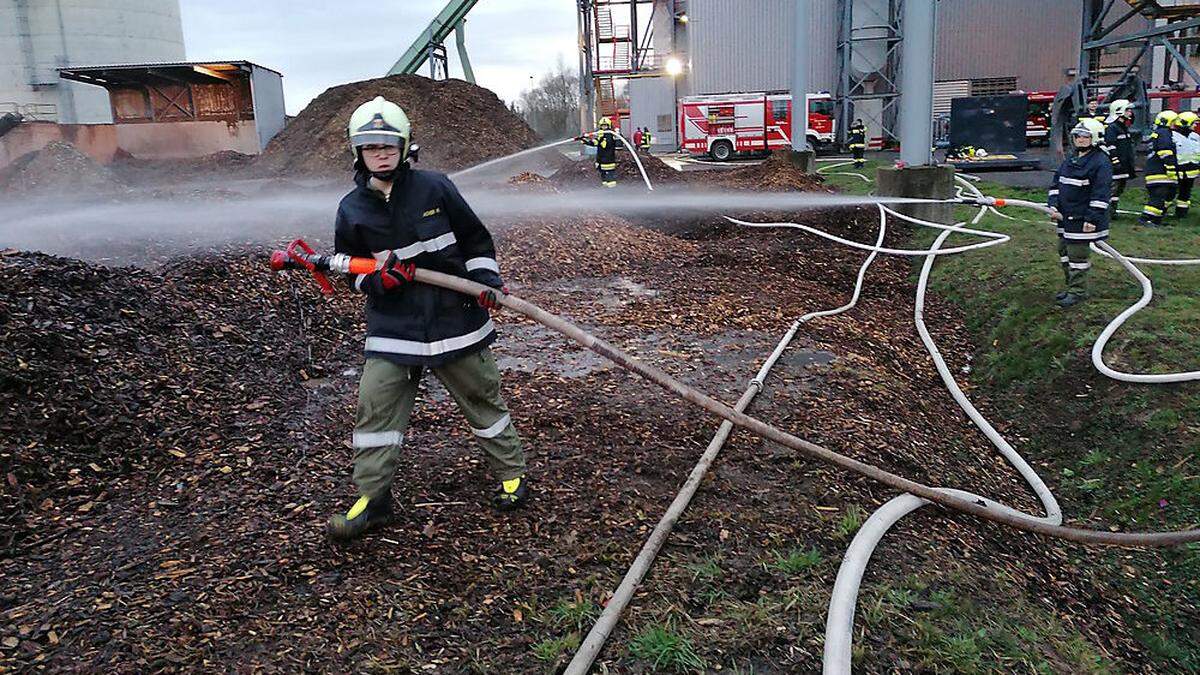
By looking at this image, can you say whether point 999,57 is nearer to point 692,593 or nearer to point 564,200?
point 564,200

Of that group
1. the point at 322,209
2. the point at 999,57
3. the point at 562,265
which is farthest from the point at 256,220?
the point at 999,57

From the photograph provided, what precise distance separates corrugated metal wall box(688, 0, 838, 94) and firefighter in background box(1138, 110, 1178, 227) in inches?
891

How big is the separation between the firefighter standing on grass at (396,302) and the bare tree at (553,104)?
51249 mm

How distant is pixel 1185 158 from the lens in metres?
10.7

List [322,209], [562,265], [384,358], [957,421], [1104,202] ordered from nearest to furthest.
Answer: [384,358], [957,421], [1104,202], [562,265], [322,209]

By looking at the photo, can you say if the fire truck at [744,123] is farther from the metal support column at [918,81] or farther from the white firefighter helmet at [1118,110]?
the white firefighter helmet at [1118,110]

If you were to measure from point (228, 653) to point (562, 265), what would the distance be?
723 cm

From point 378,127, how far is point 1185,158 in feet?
37.6

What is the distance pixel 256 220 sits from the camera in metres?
10.5

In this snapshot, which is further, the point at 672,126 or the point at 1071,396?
the point at 672,126

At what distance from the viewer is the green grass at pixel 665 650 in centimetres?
271

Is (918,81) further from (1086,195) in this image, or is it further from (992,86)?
(992,86)

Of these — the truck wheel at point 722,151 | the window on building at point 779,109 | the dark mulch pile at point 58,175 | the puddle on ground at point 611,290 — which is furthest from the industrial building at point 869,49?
the puddle on ground at point 611,290

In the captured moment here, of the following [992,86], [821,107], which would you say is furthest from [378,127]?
[992,86]
